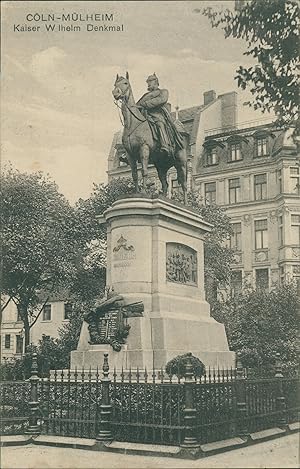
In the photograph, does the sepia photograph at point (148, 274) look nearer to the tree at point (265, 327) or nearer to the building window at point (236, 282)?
the tree at point (265, 327)

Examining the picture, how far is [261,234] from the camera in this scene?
47.1 meters

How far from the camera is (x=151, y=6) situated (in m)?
13.3

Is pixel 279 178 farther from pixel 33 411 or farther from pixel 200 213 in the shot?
pixel 33 411

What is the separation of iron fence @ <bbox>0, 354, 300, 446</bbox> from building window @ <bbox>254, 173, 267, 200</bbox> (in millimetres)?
35566

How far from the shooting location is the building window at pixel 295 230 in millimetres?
43594

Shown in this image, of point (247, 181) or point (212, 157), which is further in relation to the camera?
point (212, 157)

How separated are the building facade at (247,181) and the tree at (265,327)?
15.7 m

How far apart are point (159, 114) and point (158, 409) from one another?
313 inches

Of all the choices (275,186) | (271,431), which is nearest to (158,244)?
(271,431)

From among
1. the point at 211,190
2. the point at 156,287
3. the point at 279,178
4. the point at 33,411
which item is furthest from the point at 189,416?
the point at 211,190

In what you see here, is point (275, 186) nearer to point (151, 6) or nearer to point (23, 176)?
point (23, 176)

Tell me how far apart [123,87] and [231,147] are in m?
35.0

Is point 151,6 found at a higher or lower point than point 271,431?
higher

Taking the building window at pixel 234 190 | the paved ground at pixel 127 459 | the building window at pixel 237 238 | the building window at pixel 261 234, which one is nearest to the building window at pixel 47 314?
the building window at pixel 237 238
